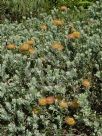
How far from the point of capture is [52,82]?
511cm

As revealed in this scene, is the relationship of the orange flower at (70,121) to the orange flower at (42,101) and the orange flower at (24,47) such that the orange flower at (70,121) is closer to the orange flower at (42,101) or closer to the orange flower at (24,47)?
the orange flower at (42,101)

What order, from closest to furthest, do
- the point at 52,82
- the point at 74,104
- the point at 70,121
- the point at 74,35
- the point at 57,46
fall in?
the point at 70,121 < the point at 74,104 < the point at 52,82 < the point at 57,46 < the point at 74,35

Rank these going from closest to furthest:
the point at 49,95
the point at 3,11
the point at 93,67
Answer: the point at 49,95, the point at 93,67, the point at 3,11

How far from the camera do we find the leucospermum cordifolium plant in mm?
4660

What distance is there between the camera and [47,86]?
5023 millimetres

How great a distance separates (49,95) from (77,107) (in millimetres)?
414

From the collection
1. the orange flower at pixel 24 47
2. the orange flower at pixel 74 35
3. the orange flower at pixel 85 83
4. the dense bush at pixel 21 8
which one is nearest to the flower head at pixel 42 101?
the orange flower at pixel 85 83

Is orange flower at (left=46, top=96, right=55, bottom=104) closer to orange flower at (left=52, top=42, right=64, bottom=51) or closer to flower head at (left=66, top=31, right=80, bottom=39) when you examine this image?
orange flower at (left=52, top=42, right=64, bottom=51)

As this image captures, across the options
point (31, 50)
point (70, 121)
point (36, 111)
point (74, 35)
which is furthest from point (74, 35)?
point (70, 121)

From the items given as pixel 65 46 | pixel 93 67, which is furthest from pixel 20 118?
pixel 65 46

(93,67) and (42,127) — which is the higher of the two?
(93,67)

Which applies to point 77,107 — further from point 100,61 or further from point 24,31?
point 24,31

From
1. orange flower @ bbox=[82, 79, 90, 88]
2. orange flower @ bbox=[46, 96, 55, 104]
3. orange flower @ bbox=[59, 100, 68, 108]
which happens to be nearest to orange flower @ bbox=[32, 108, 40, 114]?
orange flower @ bbox=[46, 96, 55, 104]

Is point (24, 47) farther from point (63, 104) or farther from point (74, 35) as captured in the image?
point (63, 104)
